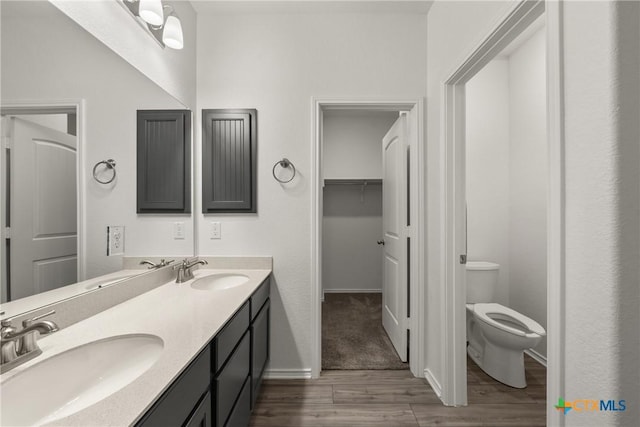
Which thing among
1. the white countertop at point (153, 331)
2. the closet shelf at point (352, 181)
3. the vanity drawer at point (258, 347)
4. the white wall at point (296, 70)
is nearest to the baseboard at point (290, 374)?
the white wall at point (296, 70)

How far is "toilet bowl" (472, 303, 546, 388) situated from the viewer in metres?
1.78

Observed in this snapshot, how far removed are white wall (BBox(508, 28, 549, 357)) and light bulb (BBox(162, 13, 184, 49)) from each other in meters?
2.68

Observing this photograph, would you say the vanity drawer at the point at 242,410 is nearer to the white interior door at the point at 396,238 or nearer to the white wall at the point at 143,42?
the white interior door at the point at 396,238


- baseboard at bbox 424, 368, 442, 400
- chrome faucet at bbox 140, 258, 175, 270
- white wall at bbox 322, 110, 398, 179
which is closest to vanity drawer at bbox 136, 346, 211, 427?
chrome faucet at bbox 140, 258, 175, 270

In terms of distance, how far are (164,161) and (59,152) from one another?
76 cm

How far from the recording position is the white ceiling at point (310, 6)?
1839mm

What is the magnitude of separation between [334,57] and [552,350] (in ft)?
6.73

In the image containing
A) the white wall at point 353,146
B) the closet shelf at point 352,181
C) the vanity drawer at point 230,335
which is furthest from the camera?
the white wall at point 353,146

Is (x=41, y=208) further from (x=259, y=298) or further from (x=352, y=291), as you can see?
(x=352, y=291)

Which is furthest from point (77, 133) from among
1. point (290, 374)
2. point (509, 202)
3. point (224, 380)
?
point (509, 202)

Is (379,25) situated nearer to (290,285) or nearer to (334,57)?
(334,57)

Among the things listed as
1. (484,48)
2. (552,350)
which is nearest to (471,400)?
(552,350)

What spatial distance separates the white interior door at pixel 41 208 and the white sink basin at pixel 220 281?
0.77 m

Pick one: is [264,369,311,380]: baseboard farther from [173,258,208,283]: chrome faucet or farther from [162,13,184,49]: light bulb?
[162,13,184,49]: light bulb
